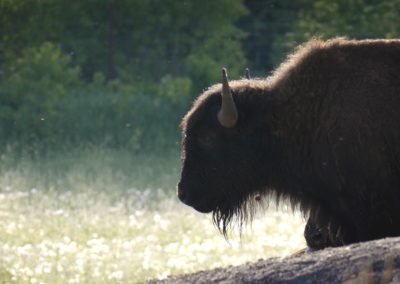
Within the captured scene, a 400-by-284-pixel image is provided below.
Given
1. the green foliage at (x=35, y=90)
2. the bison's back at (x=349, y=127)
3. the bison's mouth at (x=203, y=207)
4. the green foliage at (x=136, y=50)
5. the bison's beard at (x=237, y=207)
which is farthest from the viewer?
the green foliage at (x=136, y=50)

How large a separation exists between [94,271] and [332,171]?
4.25 meters

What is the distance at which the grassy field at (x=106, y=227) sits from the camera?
518 inches

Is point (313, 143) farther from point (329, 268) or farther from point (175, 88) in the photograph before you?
point (175, 88)

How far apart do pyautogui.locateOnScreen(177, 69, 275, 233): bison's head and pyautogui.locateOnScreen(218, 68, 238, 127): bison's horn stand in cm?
1

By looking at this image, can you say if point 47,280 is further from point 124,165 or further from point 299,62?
point 124,165

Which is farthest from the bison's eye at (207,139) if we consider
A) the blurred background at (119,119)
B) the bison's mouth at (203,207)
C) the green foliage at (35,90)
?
the green foliage at (35,90)

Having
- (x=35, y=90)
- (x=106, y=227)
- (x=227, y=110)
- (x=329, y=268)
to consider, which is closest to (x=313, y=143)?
(x=227, y=110)

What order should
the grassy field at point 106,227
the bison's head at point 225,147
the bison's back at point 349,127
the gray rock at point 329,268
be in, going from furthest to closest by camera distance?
the grassy field at point 106,227, the bison's head at point 225,147, the bison's back at point 349,127, the gray rock at point 329,268

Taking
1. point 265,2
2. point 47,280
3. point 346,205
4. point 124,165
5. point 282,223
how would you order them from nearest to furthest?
point 346,205 → point 47,280 → point 282,223 → point 124,165 → point 265,2

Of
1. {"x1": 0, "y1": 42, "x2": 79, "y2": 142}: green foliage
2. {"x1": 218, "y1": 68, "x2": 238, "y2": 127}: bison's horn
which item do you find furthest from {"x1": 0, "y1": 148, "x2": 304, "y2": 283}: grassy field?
{"x1": 0, "y1": 42, "x2": 79, "y2": 142}: green foliage

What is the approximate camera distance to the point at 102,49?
104 ft

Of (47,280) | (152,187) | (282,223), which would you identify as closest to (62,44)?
(152,187)

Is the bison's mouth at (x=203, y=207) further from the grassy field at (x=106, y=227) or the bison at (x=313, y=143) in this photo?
the grassy field at (x=106, y=227)

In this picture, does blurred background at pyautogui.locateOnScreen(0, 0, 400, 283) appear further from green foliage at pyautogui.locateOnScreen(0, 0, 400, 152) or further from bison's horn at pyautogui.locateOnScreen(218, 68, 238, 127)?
bison's horn at pyautogui.locateOnScreen(218, 68, 238, 127)
